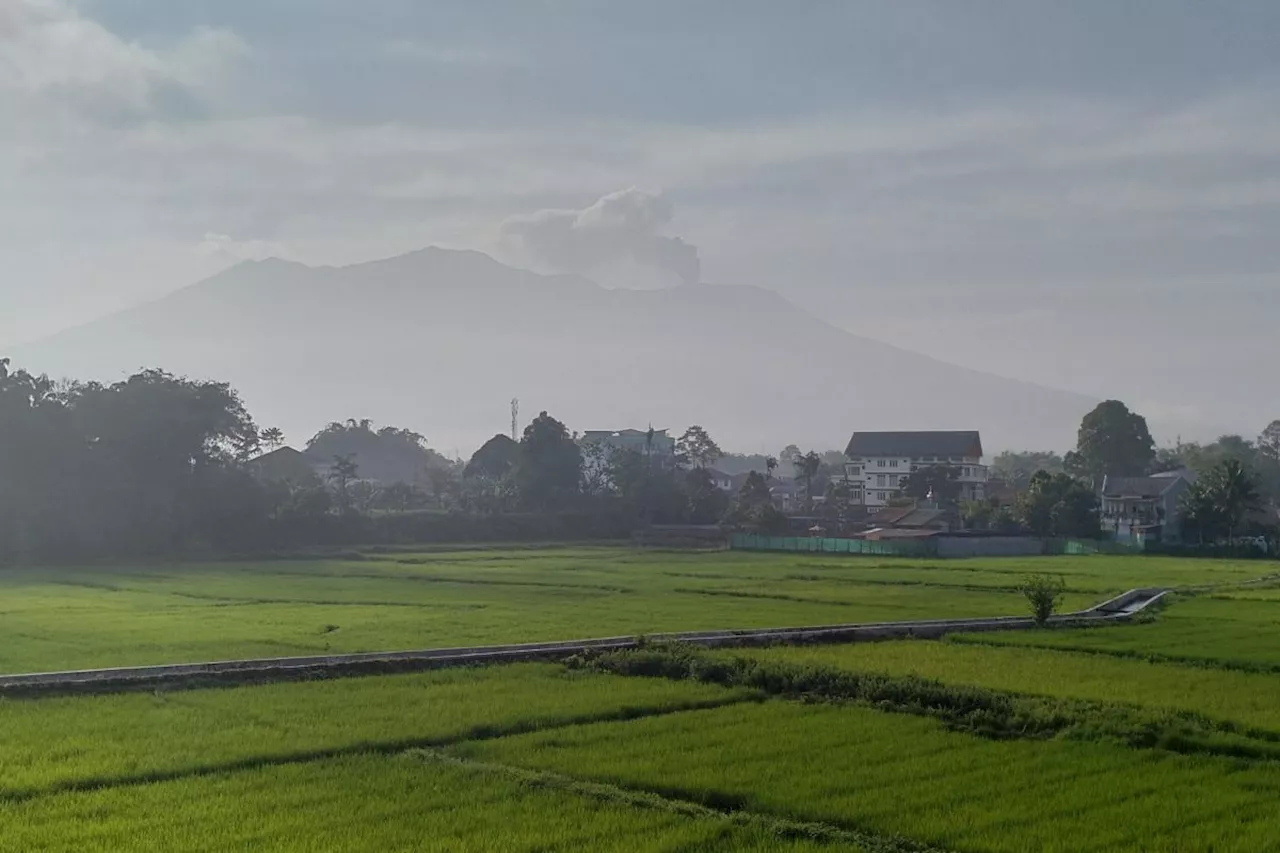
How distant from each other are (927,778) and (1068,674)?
793 centimetres

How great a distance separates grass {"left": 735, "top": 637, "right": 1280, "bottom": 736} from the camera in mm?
16219

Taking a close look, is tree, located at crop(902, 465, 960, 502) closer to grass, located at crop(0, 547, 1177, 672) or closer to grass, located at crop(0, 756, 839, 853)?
grass, located at crop(0, 547, 1177, 672)

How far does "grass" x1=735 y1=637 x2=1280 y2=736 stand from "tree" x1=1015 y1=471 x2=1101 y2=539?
42.3 m

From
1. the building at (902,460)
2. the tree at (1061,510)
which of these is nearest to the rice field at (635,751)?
the tree at (1061,510)

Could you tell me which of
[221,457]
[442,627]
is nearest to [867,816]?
[442,627]

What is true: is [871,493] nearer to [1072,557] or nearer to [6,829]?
[1072,557]

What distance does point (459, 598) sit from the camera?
33.6 meters

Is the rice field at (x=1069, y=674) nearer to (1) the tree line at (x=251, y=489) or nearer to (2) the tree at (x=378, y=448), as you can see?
(1) the tree line at (x=251, y=489)

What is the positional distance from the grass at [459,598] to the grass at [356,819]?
9249 mm

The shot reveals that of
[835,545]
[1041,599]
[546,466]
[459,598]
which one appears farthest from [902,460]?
[1041,599]

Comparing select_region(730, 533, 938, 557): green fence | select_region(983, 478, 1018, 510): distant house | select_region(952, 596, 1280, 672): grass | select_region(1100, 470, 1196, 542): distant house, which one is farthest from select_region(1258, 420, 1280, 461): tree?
select_region(952, 596, 1280, 672): grass

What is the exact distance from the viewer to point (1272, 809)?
36.1 feet

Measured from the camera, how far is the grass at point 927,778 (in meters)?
10.3

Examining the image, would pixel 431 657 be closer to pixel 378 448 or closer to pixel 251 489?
pixel 251 489
